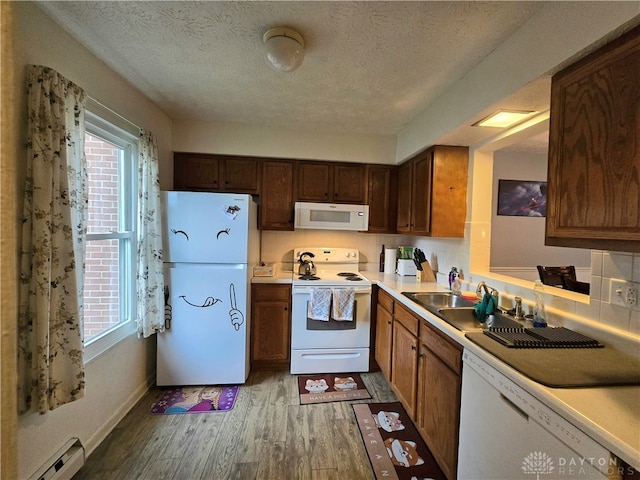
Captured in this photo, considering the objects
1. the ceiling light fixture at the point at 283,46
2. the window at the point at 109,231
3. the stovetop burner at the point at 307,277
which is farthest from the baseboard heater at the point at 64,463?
the ceiling light fixture at the point at 283,46

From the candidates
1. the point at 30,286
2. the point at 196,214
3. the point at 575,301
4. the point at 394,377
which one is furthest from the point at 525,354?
the point at 196,214

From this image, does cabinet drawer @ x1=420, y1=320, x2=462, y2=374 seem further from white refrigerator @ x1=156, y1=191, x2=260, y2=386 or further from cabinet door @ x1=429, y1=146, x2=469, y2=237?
white refrigerator @ x1=156, y1=191, x2=260, y2=386

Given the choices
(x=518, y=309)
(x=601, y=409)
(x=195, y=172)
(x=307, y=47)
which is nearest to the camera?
(x=601, y=409)

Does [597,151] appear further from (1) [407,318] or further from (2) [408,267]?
(2) [408,267]

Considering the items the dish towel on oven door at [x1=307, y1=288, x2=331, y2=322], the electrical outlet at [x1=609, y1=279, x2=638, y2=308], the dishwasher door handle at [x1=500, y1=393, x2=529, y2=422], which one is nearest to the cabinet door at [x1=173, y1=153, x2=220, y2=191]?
the dish towel on oven door at [x1=307, y1=288, x2=331, y2=322]

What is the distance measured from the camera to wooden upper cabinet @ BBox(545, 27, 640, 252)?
3.08 feet

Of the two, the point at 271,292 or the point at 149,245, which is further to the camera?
the point at 271,292

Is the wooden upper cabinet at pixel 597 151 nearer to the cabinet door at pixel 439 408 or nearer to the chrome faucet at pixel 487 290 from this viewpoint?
the chrome faucet at pixel 487 290

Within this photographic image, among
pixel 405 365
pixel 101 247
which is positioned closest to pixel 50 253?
pixel 101 247

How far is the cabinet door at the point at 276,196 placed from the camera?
2947 mm

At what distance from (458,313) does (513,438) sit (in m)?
0.86

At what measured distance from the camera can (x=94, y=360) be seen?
1725 mm

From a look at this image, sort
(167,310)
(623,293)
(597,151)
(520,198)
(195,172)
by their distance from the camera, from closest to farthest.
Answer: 1. (597,151)
2. (623,293)
3. (167,310)
4. (195,172)
5. (520,198)

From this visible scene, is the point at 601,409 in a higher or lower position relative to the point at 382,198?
lower
